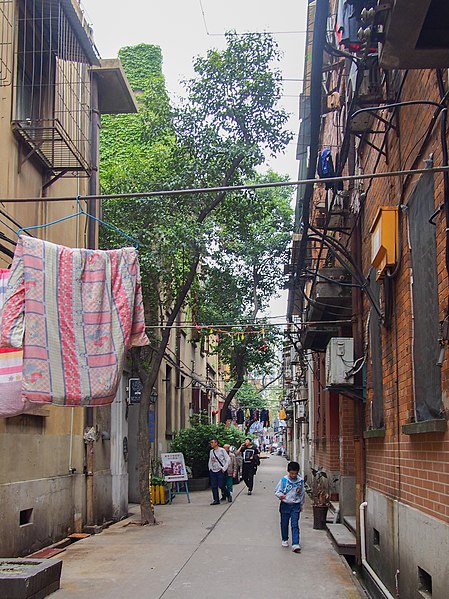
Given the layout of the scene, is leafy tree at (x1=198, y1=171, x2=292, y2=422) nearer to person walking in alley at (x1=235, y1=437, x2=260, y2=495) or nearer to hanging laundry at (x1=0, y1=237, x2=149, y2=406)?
person walking in alley at (x1=235, y1=437, x2=260, y2=495)

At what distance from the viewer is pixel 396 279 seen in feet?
26.1

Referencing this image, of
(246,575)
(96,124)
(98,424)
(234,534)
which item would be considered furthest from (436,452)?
(96,124)

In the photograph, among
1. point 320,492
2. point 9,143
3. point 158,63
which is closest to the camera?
point 9,143

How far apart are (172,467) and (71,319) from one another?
1344 cm

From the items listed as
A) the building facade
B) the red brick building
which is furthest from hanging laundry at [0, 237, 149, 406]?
the red brick building

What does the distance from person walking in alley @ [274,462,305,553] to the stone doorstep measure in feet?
14.9

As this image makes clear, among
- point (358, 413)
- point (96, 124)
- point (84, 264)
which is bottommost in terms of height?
point (358, 413)

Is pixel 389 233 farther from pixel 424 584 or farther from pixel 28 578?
pixel 28 578

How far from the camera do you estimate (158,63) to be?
26.9 metres

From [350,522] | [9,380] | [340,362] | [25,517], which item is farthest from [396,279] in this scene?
[25,517]

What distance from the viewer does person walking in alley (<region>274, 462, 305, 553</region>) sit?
467 inches

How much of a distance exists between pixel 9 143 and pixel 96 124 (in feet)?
15.5

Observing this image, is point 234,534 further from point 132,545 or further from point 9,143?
point 9,143

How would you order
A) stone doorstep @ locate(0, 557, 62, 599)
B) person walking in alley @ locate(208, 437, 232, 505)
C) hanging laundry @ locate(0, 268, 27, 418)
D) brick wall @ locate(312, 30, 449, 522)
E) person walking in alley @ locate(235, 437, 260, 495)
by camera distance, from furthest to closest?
1. person walking in alley @ locate(235, 437, 260, 495)
2. person walking in alley @ locate(208, 437, 232, 505)
3. hanging laundry @ locate(0, 268, 27, 418)
4. stone doorstep @ locate(0, 557, 62, 599)
5. brick wall @ locate(312, 30, 449, 522)
